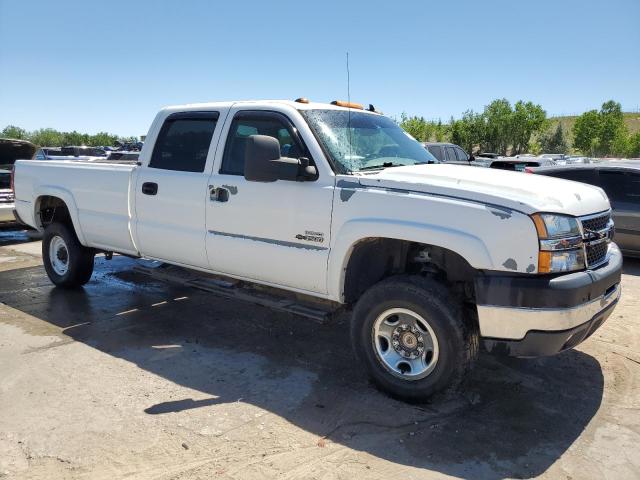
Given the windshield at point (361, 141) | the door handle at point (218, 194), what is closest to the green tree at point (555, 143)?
the windshield at point (361, 141)

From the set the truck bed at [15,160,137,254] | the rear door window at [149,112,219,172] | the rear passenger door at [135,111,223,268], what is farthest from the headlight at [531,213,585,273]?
the truck bed at [15,160,137,254]

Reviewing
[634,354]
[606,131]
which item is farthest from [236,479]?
[606,131]

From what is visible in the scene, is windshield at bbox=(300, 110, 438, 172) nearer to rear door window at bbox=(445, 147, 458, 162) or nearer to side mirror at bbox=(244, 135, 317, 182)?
side mirror at bbox=(244, 135, 317, 182)

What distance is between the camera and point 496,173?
415 cm

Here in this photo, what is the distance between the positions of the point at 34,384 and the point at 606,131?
67.8 m

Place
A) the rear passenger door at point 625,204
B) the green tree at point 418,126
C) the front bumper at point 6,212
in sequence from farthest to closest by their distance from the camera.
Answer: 1. the green tree at point 418,126
2. the front bumper at point 6,212
3. the rear passenger door at point 625,204

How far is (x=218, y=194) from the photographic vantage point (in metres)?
4.65

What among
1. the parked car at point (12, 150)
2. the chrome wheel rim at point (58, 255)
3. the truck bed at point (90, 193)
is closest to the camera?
the truck bed at point (90, 193)

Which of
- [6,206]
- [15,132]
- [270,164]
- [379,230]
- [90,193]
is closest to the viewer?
[379,230]

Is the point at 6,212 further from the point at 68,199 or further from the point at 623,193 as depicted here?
the point at 623,193

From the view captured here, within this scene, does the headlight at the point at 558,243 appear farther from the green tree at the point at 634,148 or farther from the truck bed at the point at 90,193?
the green tree at the point at 634,148

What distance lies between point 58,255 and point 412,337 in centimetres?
501

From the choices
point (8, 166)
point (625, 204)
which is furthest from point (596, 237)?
point (8, 166)

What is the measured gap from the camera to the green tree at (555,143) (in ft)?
209
